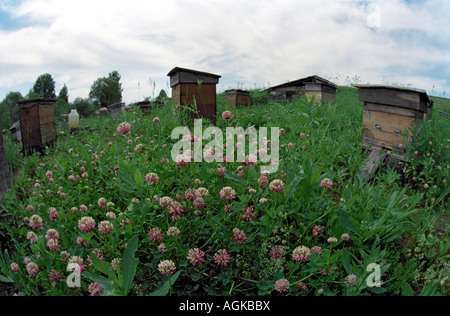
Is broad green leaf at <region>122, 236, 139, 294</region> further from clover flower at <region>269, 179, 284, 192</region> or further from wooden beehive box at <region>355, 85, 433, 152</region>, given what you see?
wooden beehive box at <region>355, 85, 433, 152</region>

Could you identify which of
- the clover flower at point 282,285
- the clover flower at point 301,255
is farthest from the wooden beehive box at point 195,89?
the clover flower at point 282,285

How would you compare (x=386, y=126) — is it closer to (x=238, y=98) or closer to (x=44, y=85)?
(x=238, y=98)

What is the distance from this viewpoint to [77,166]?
10.9 ft

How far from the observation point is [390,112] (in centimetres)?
450

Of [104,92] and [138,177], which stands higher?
[104,92]

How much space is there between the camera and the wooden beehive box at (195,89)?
6074 millimetres

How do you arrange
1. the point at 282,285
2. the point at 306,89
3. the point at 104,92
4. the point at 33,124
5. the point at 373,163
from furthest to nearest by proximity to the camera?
the point at 104,92
the point at 306,89
the point at 33,124
the point at 373,163
the point at 282,285

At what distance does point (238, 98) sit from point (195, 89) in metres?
4.36

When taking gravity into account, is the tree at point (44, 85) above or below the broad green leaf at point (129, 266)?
above

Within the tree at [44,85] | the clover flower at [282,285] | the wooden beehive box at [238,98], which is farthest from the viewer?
the tree at [44,85]

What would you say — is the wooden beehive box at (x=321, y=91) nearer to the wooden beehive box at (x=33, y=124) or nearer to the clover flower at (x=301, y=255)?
the wooden beehive box at (x=33, y=124)

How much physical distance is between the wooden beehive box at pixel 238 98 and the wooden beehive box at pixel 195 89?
148 inches

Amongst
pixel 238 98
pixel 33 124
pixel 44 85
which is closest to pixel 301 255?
pixel 33 124
